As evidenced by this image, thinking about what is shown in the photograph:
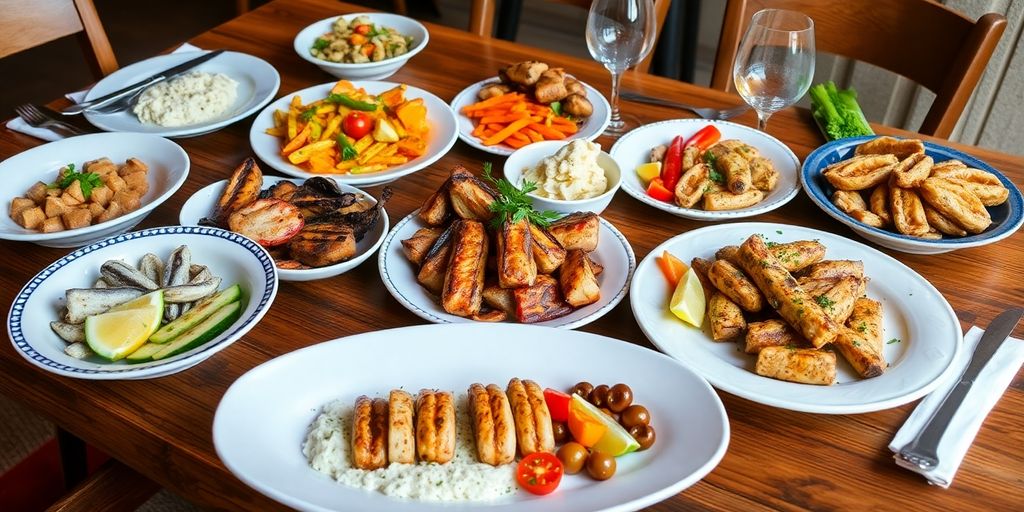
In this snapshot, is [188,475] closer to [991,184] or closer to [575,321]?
[575,321]

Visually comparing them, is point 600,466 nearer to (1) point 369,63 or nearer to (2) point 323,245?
(2) point 323,245

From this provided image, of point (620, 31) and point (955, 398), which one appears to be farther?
point (620, 31)

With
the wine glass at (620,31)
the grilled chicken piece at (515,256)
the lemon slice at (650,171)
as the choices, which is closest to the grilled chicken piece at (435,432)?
the grilled chicken piece at (515,256)

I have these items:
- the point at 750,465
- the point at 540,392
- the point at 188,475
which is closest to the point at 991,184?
the point at 750,465

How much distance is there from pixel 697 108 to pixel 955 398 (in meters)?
1.34

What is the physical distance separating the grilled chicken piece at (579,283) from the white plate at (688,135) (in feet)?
1.39

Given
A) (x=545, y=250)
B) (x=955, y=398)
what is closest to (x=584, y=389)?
(x=545, y=250)

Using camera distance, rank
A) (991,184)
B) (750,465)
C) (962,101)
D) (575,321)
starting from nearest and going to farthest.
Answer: (750,465)
(575,321)
(991,184)
(962,101)

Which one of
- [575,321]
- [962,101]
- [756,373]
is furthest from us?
[962,101]

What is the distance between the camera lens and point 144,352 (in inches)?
58.9

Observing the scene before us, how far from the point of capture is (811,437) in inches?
56.5

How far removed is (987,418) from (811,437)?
349 mm

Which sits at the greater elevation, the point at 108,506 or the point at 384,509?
the point at 384,509

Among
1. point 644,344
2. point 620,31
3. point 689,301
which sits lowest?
point 644,344
